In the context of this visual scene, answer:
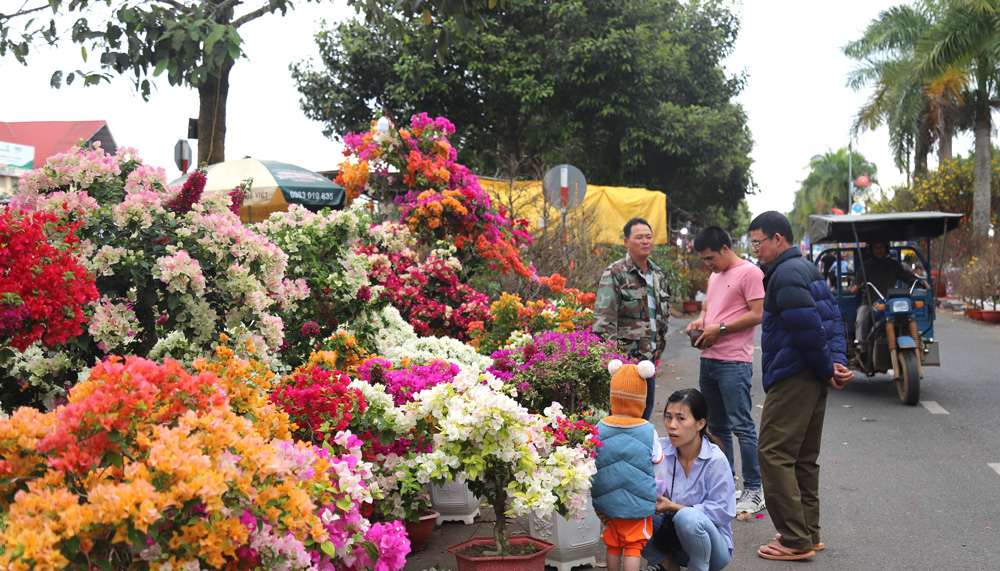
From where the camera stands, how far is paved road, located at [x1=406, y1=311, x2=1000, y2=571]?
15.5 feet

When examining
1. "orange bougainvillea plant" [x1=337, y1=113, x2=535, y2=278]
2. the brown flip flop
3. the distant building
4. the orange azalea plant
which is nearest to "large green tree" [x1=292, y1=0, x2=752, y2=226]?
"orange bougainvillea plant" [x1=337, y1=113, x2=535, y2=278]

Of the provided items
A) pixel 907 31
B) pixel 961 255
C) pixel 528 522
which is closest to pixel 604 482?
pixel 528 522

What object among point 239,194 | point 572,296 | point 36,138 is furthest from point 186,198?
point 36,138

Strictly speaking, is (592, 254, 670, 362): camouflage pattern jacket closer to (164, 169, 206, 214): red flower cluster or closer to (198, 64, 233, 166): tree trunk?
(164, 169, 206, 214): red flower cluster

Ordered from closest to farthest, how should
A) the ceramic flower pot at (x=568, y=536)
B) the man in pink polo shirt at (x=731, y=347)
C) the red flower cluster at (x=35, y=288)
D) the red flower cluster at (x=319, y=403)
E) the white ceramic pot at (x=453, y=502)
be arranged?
the red flower cluster at (x=35, y=288)
the red flower cluster at (x=319, y=403)
the ceramic flower pot at (x=568, y=536)
the white ceramic pot at (x=453, y=502)
the man in pink polo shirt at (x=731, y=347)

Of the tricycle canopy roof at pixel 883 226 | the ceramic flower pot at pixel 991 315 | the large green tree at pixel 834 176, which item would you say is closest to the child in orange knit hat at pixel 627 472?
the tricycle canopy roof at pixel 883 226

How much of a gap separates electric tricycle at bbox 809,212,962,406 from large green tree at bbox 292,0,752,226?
1150 centimetres

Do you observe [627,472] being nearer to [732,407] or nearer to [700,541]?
[700,541]

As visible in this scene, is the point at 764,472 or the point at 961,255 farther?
the point at 961,255

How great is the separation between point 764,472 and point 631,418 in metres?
1.24

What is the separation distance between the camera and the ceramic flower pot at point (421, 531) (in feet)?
15.2

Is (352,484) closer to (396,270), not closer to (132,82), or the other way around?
(132,82)

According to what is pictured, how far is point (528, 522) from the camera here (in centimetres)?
450

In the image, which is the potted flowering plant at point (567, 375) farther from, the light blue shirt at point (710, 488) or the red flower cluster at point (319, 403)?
the red flower cluster at point (319, 403)
